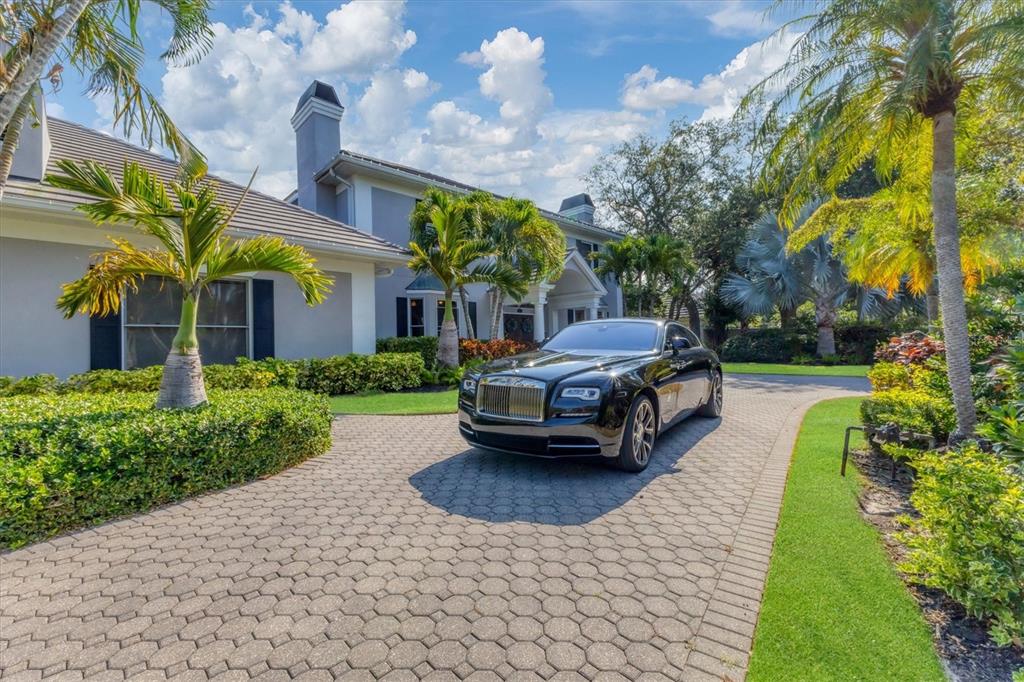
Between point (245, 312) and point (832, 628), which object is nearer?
point (832, 628)

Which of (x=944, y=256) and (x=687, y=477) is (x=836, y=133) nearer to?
(x=944, y=256)

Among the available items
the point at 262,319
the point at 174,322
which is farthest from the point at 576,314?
the point at 174,322

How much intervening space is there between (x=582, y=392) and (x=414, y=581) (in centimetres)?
240

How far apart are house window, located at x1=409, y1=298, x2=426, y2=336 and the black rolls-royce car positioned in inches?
419

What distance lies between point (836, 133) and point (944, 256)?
2.19 metres

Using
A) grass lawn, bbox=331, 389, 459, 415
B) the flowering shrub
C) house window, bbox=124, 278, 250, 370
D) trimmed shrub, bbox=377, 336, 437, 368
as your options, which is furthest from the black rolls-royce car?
trimmed shrub, bbox=377, 336, 437, 368

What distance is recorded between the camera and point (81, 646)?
7.82 feet

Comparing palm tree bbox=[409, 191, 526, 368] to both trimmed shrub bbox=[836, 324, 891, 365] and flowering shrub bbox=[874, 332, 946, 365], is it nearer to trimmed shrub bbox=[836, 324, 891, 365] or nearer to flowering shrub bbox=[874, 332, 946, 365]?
flowering shrub bbox=[874, 332, 946, 365]

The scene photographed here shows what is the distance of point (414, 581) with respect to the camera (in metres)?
2.95

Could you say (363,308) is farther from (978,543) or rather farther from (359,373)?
(978,543)

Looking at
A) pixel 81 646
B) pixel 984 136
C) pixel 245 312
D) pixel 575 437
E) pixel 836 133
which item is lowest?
pixel 81 646

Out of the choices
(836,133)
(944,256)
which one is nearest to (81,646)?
(944,256)

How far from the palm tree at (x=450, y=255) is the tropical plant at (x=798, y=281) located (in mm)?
13466

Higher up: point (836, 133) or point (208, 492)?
point (836, 133)
